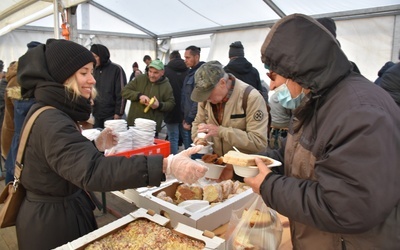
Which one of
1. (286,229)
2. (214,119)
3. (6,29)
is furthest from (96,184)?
(6,29)

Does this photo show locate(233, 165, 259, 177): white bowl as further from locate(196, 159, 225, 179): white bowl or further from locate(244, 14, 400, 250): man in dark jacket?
locate(196, 159, 225, 179): white bowl

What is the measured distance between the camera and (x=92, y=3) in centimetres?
748

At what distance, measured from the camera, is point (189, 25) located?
771 centimetres

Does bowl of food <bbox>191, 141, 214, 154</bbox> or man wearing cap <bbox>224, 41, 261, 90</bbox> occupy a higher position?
man wearing cap <bbox>224, 41, 261, 90</bbox>

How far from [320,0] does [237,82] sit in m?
3.73

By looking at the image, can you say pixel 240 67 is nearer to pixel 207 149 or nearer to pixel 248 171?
pixel 207 149

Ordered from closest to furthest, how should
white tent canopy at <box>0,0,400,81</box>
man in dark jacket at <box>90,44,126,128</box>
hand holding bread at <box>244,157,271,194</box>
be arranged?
hand holding bread at <box>244,157,271,194</box>, man in dark jacket at <box>90,44,126,128</box>, white tent canopy at <box>0,0,400,81</box>

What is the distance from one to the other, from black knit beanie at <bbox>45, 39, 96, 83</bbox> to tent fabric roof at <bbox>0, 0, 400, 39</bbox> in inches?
109

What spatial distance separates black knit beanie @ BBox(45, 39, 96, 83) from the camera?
133cm

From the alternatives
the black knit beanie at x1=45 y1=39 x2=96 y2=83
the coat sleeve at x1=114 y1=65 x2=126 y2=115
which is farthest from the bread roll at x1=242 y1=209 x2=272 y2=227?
the coat sleeve at x1=114 y1=65 x2=126 y2=115

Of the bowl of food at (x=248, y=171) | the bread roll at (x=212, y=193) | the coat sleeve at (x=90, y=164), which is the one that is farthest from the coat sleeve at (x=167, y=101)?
the bowl of food at (x=248, y=171)

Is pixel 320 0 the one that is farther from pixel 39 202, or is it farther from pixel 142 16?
pixel 39 202

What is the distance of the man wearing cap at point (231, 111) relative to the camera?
7.36ft

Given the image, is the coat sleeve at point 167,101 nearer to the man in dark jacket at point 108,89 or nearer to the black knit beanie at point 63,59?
the man in dark jacket at point 108,89
